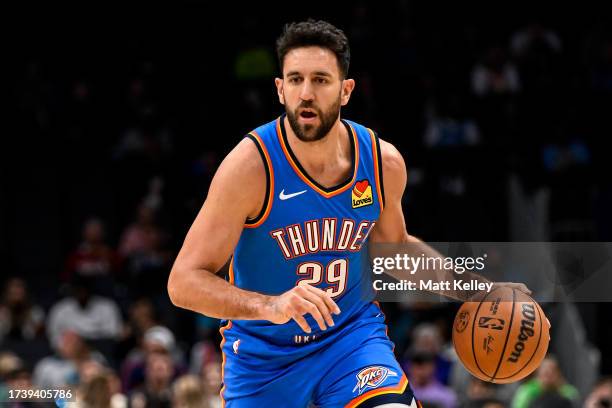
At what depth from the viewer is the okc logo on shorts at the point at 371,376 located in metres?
4.77

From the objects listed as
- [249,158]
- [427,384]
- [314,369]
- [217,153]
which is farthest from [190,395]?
[217,153]

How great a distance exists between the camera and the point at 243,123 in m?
13.4

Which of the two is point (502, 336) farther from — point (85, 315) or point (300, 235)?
point (85, 315)

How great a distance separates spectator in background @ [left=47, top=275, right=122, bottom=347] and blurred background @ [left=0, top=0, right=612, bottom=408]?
0.02 metres

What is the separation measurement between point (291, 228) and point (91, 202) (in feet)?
29.6

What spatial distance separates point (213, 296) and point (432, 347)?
6371 millimetres

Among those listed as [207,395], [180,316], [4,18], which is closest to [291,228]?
[207,395]

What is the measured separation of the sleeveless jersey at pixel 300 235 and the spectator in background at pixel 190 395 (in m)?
3.78

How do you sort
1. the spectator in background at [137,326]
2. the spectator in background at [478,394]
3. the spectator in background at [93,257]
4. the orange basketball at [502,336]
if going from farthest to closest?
1. the spectator in background at [93,257]
2. the spectator in background at [137,326]
3. the spectator in background at [478,394]
4. the orange basketball at [502,336]

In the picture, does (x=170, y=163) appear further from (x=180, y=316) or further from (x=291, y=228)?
(x=291, y=228)

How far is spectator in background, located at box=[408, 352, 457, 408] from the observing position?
970 cm

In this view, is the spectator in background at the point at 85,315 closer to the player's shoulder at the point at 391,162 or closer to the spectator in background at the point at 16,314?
the spectator in background at the point at 16,314

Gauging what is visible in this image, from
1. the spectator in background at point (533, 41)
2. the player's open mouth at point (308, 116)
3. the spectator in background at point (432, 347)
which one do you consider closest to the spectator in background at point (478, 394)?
the spectator in background at point (432, 347)

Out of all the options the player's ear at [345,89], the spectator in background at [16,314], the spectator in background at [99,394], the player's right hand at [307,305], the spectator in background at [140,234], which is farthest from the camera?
the spectator in background at [140,234]
